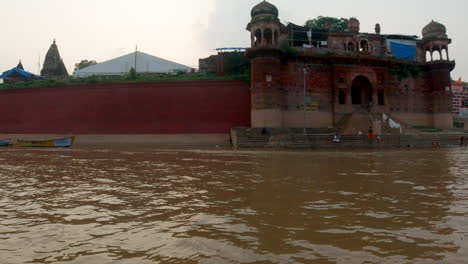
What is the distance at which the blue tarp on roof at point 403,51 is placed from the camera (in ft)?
107

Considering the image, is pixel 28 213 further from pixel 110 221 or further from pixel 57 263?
pixel 57 263

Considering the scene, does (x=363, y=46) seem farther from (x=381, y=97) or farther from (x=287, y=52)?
(x=287, y=52)

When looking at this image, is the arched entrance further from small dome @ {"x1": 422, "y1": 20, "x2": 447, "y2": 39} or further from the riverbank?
the riverbank

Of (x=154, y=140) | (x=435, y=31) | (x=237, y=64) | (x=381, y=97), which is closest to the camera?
(x=154, y=140)

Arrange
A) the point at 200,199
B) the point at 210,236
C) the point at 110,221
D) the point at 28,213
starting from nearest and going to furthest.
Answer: the point at 210,236 < the point at 110,221 < the point at 28,213 < the point at 200,199

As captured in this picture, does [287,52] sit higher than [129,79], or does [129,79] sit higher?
[287,52]

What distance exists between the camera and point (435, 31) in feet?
102

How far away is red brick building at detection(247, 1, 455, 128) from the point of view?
984 inches

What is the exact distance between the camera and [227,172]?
30.1 feet

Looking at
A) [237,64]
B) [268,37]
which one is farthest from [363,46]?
[237,64]

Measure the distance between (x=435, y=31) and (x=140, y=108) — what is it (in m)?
28.1

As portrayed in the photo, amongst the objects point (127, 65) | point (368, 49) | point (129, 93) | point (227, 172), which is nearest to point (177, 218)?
point (227, 172)

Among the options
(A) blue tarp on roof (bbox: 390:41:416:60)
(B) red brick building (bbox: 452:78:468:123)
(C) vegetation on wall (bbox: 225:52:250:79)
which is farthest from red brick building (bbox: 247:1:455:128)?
(B) red brick building (bbox: 452:78:468:123)

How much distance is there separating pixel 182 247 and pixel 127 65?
1542 inches
